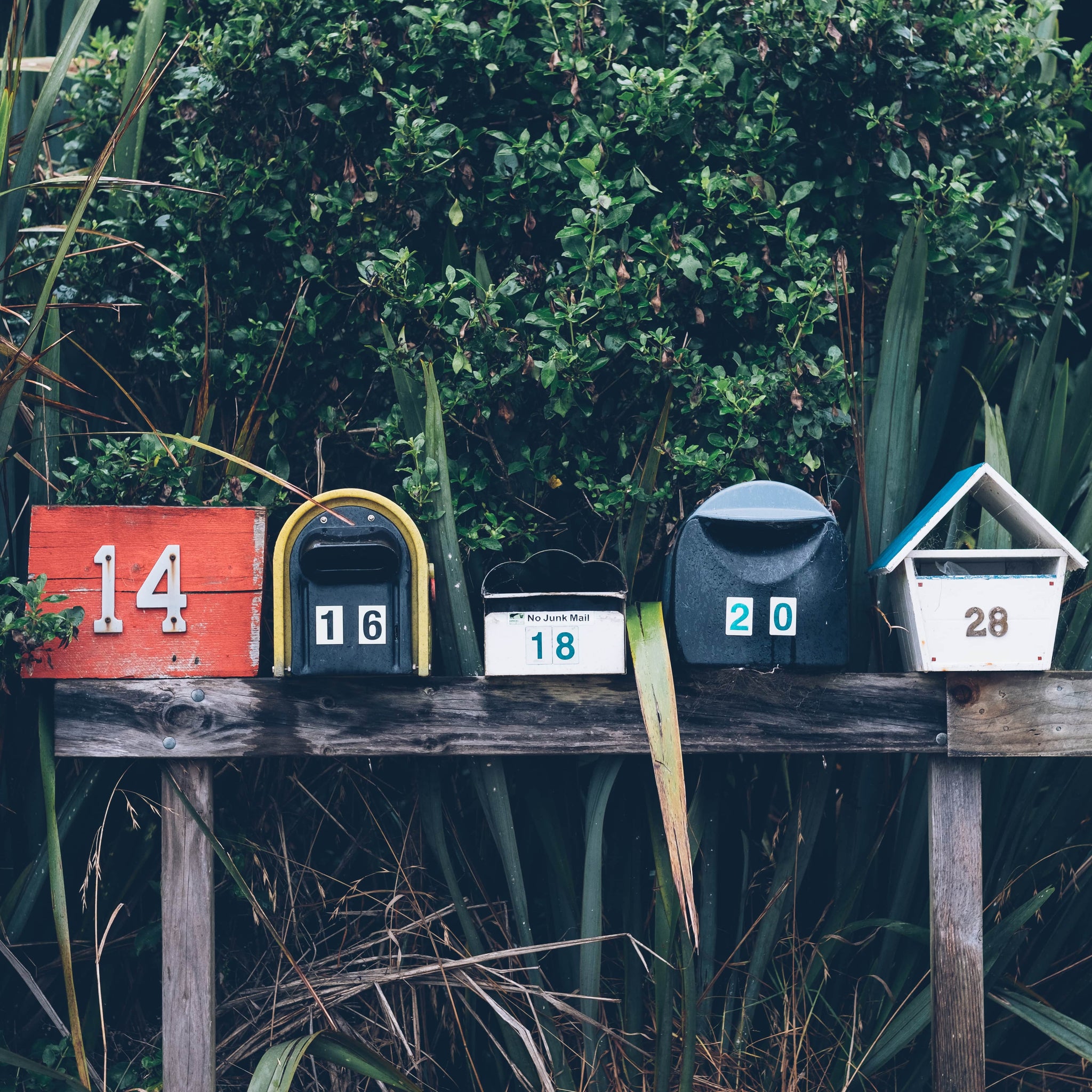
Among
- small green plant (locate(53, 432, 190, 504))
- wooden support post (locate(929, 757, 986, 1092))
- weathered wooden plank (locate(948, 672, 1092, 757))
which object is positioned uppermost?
small green plant (locate(53, 432, 190, 504))

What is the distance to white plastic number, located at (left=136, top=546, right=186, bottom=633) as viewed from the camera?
5.53ft

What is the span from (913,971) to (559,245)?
1721 millimetres

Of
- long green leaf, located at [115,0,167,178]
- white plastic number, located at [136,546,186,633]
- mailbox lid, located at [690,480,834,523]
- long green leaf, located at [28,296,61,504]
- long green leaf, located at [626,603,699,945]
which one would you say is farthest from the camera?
long green leaf, located at [115,0,167,178]

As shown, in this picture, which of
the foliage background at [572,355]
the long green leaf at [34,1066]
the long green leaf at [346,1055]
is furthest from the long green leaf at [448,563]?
the long green leaf at [34,1066]

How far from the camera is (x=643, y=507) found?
1.85 metres

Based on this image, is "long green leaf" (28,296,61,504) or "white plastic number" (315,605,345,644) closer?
"white plastic number" (315,605,345,644)

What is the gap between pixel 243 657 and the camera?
1.71 m

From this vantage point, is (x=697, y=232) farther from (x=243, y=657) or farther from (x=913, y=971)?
(x=913, y=971)

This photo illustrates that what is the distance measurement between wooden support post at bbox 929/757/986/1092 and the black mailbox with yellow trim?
976mm

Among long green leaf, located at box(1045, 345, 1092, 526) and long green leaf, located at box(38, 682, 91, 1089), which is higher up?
long green leaf, located at box(1045, 345, 1092, 526)

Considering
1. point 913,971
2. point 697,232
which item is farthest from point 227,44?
point 913,971

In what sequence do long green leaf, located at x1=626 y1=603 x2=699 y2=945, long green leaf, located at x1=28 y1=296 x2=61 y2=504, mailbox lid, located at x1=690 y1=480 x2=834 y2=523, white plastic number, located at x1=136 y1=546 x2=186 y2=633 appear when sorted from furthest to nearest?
long green leaf, located at x1=28 y1=296 x2=61 y2=504 → white plastic number, located at x1=136 y1=546 x2=186 y2=633 → mailbox lid, located at x1=690 y1=480 x2=834 y2=523 → long green leaf, located at x1=626 y1=603 x2=699 y2=945

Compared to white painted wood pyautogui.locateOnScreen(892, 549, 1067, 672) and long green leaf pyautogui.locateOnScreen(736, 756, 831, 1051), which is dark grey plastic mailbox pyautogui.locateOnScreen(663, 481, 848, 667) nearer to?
white painted wood pyautogui.locateOnScreen(892, 549, 1067, 672)

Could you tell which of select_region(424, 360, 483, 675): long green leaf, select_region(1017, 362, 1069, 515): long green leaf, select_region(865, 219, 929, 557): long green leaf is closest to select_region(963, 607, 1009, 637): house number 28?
select_region(865, 219, 929, 557): long green leaf
